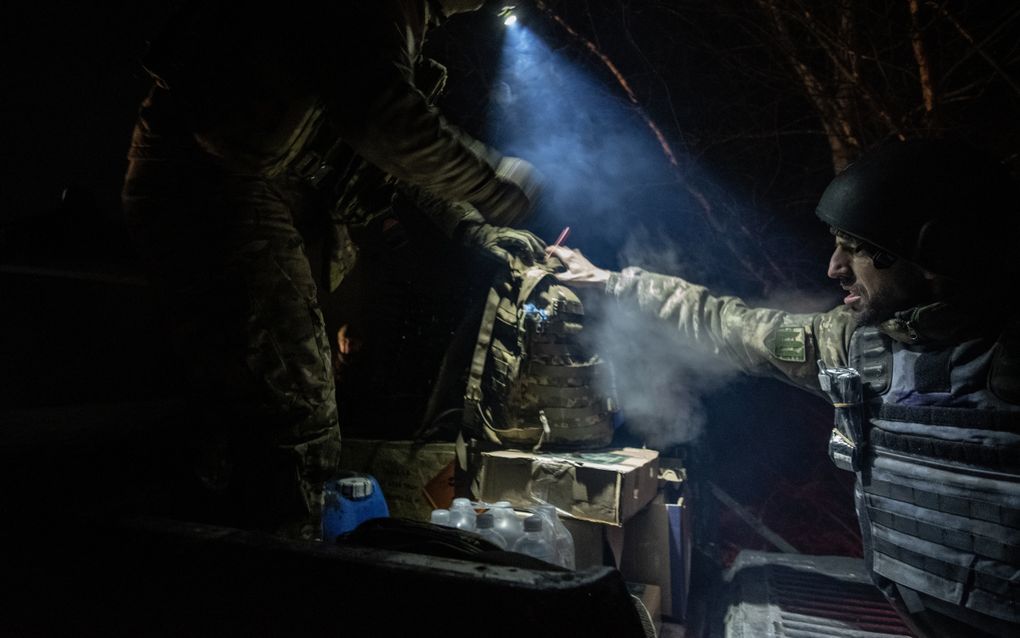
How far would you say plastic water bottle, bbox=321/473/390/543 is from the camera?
11.3 feet

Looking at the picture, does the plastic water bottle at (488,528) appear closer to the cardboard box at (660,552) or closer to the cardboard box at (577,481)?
the cardboard box at (577,481)

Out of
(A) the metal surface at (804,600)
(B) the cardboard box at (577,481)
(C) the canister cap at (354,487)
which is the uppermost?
(B) the cardboard box at (577,481)

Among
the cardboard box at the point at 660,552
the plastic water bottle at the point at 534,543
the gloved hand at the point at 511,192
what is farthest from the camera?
the cardboard box at the point at 660,552

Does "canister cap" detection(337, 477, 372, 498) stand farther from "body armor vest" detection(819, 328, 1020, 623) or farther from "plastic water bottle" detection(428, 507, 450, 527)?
"body armor vest" detection(819, 328, 1020, 623)

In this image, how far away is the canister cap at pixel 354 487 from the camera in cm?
350

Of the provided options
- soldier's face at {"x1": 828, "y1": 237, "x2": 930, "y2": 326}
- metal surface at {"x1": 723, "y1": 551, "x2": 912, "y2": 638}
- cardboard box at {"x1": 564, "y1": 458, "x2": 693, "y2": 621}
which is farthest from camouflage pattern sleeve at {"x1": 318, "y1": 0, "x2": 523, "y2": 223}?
metal surface at {"x1": 723, "y1": 551, "x2": 912, "y2": 638}

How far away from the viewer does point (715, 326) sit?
377 centimetres

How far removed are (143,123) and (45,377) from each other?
2795 mm

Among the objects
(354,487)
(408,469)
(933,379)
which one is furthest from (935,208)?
(408,469)

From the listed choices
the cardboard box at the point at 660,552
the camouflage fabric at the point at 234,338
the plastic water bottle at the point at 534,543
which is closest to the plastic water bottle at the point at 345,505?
the camouflage fabric at the point at 234,338

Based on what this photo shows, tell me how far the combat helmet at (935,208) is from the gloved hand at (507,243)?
8.43 ft

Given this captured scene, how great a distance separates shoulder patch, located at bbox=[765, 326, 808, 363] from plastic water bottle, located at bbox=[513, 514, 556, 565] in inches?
74.1

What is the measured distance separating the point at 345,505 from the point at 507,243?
2.67 m

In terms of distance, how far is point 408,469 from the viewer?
4.85 meters
